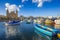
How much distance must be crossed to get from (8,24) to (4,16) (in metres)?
2.96

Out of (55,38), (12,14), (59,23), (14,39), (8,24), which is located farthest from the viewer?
(8,24)

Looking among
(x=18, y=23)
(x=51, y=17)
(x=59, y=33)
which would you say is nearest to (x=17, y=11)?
(x=51, y=17)

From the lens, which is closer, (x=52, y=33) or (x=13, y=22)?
(x=52, y=33)

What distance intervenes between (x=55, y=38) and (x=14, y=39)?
1867 millimetres

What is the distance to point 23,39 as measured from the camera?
21.9 feet

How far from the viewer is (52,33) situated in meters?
6.38

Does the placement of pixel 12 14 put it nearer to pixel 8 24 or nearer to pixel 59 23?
pixel 8 24

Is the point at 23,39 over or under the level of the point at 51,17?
under

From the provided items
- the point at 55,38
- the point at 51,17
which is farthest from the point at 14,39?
the point at 51,17

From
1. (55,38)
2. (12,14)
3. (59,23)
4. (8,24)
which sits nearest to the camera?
(55,38)

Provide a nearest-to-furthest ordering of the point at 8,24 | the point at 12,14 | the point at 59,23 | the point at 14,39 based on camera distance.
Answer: the point at 14,39
the point at 59,23
the point at 12,14
the point at 8,24

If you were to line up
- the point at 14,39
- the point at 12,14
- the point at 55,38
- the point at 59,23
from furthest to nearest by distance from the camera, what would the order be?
the point at 12,14, the point at 59,23, the point at 14,39, the point at 55,38

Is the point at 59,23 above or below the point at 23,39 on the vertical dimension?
above

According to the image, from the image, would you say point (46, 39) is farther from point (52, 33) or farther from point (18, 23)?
point (18, 23)
